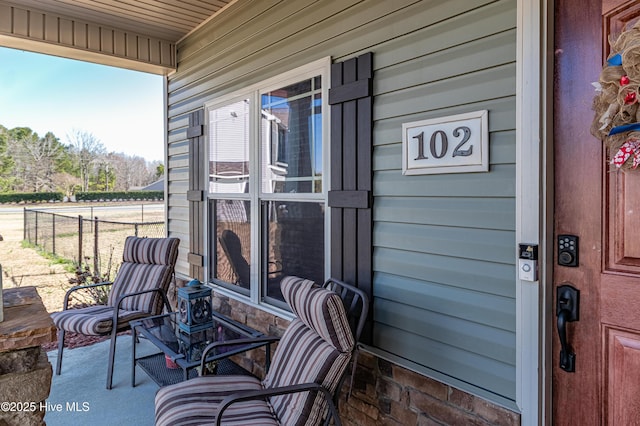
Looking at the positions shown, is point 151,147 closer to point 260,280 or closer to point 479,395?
point 260,280

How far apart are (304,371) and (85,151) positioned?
386 inches

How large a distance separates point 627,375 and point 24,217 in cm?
998

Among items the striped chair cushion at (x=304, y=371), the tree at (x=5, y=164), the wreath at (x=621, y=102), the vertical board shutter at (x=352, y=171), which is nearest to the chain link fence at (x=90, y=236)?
the tree at (x=5, y=164)

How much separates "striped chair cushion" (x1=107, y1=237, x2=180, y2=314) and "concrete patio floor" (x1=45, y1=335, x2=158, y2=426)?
504mm

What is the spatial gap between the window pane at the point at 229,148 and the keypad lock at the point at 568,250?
7.72 feet

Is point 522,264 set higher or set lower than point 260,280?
higher

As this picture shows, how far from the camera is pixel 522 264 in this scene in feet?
5.17

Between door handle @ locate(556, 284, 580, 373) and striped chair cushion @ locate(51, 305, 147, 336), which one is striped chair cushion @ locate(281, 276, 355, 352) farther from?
→ striped chair cushion @ locate(51, 305, 147, 336)

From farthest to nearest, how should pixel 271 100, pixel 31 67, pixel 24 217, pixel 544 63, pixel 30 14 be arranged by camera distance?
pixel 31 67
pixel 24 217
pixel 30 14
pixel 271 100
pixel 544 63

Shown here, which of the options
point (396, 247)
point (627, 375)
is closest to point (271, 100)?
point (396, 247)

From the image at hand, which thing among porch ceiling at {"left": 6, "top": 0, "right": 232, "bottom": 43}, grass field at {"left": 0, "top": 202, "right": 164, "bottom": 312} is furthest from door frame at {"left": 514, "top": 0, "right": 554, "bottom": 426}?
grass field at {"left": 0, "top": 202, "right": 164, "bottom": 312}

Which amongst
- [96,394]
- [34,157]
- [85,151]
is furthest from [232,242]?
[85,151]

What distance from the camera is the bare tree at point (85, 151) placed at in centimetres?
945

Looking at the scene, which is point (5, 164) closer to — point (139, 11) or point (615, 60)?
point (139, 11)
